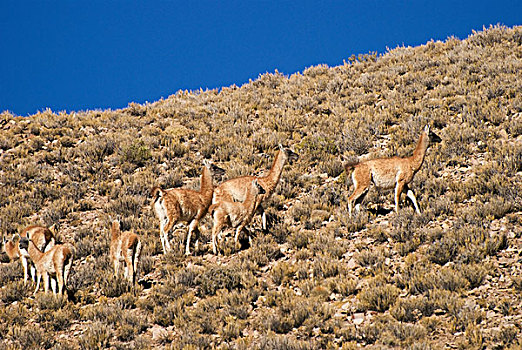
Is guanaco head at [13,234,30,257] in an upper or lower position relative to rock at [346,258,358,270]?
upper

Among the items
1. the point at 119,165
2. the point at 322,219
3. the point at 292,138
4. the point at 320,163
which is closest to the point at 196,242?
the point at 322,219

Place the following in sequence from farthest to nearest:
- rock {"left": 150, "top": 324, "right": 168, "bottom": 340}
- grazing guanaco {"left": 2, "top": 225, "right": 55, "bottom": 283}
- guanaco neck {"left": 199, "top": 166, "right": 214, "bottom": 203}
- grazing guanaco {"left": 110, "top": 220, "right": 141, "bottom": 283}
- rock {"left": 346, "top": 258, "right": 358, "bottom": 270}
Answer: guanaco neck {"left": 199, "top": 166, "right": 214, "bottom": 203}, grazing guanaco {"left": 2, "top": 225, "right": 55, "bottom": 283}, rock {"left": 346, "top": 258, "right": 358, "bottom": 270}, grazing guanaco {"left": 110, "top": 220, "right": 141, "bottom": 283}, rock {"left": 150, "top": 324, "right": 168, "bottom": 340}

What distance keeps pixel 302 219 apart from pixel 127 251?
4463mm

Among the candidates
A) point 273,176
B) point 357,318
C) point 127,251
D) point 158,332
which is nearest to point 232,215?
point 273,176

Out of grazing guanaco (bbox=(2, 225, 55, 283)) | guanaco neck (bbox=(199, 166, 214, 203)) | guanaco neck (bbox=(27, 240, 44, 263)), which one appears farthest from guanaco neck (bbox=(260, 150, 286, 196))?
guanaco neck (bbox=(27, 240, 44, 263))

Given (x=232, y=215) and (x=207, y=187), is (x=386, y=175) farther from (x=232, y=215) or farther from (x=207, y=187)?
(x=207, y=187)

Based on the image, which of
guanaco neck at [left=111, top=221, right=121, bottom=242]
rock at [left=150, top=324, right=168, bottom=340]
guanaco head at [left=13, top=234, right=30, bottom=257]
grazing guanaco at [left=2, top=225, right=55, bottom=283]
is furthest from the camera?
grazing guanaco at [left=2, top=225, right=55, bottom=283]

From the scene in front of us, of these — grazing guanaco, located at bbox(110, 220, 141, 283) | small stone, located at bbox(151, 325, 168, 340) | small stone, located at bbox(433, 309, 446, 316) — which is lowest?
small stone, located at bbox(433, 309, 446, 316)

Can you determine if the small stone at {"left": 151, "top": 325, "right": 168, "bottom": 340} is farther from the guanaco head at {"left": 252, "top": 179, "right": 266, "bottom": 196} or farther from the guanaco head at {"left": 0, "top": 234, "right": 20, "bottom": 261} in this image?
the guanaco head at {"left": 0, "top": 234, "right": 20, "bottom": 261}

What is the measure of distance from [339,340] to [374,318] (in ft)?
2.34

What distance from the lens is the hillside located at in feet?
27.8

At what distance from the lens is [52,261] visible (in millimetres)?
9664

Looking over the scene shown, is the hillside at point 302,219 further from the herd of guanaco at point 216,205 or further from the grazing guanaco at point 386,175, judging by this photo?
the grazing guanaco at point 386,175

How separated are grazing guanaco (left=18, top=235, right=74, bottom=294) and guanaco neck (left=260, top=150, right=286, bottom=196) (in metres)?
4.82
